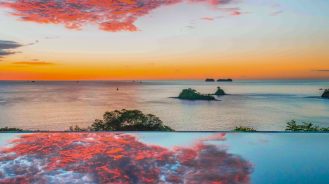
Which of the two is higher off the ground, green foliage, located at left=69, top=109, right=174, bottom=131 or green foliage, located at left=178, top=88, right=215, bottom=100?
green foliage, located at left=69, top=109, right=174, bottom=131

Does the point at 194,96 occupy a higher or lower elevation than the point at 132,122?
lower

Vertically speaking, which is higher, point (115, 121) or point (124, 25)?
point (124, 25)

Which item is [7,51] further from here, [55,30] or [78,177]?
[78,177]

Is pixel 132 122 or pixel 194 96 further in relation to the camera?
pixel 194 96

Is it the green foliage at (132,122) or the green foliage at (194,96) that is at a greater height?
the green foliage at (132,122)

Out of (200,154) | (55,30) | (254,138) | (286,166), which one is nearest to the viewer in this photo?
(286,166)

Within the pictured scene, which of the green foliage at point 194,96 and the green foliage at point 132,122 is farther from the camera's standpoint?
the green foliage at point 194,96

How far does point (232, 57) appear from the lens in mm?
14875

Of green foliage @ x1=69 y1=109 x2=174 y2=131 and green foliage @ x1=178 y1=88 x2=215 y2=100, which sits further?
green foliage @ x1=178 y1=88 x2=215 y2=100


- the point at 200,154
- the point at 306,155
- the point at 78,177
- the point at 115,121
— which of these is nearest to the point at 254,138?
the point at 306,155

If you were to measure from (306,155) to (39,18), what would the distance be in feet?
21.6

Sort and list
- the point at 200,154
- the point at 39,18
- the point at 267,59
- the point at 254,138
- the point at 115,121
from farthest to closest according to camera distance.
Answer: the point at 267,59
the point at 115,121
the point at 39,18
the point at 254,138
the point at 200,154

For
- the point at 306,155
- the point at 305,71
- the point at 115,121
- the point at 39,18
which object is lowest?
the point at 115,121

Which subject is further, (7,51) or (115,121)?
(7,51)
